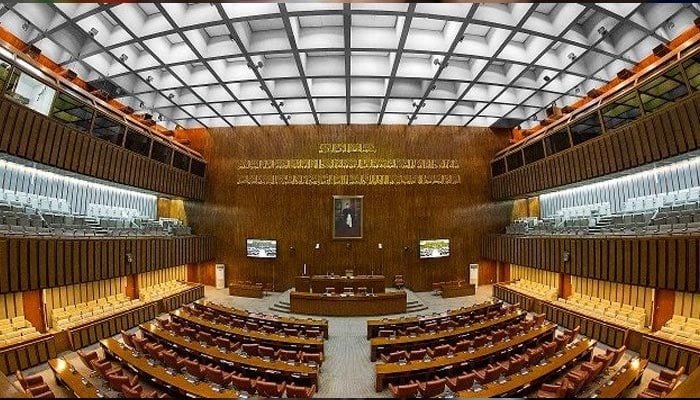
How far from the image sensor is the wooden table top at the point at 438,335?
10.7 meters

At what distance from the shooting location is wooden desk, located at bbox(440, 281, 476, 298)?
61.4 feet

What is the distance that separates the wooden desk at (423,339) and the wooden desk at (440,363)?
1.09 metres

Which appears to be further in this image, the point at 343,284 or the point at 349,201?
the point at 349,201

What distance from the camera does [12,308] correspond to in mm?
11258

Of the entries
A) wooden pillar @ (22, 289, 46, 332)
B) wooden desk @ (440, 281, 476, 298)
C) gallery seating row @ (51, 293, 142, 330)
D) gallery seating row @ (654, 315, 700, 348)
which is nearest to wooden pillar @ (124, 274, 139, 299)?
gallery seating row @ (51, 293, 142, 330)

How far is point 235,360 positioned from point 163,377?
5.67 feet

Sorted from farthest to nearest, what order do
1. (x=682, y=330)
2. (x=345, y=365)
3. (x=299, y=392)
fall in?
1. (x=682, y=330)
2. (x=345, y=365)
3. (x=299, y=392)

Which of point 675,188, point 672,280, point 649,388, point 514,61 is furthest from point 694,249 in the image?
point 514,61

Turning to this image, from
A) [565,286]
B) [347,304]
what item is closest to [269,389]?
[347,304]

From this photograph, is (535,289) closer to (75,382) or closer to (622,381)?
(622,381)

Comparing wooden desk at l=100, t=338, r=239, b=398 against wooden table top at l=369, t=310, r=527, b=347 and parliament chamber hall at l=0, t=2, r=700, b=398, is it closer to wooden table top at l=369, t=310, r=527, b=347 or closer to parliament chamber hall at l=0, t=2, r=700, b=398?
parliament chamber hall at l=0, t=2, r=700, b=398

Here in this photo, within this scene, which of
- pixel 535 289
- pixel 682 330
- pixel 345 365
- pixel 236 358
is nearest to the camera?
pixel 236 358

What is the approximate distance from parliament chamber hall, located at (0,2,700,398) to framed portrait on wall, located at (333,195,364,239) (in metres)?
0.11

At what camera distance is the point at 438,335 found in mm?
11227
